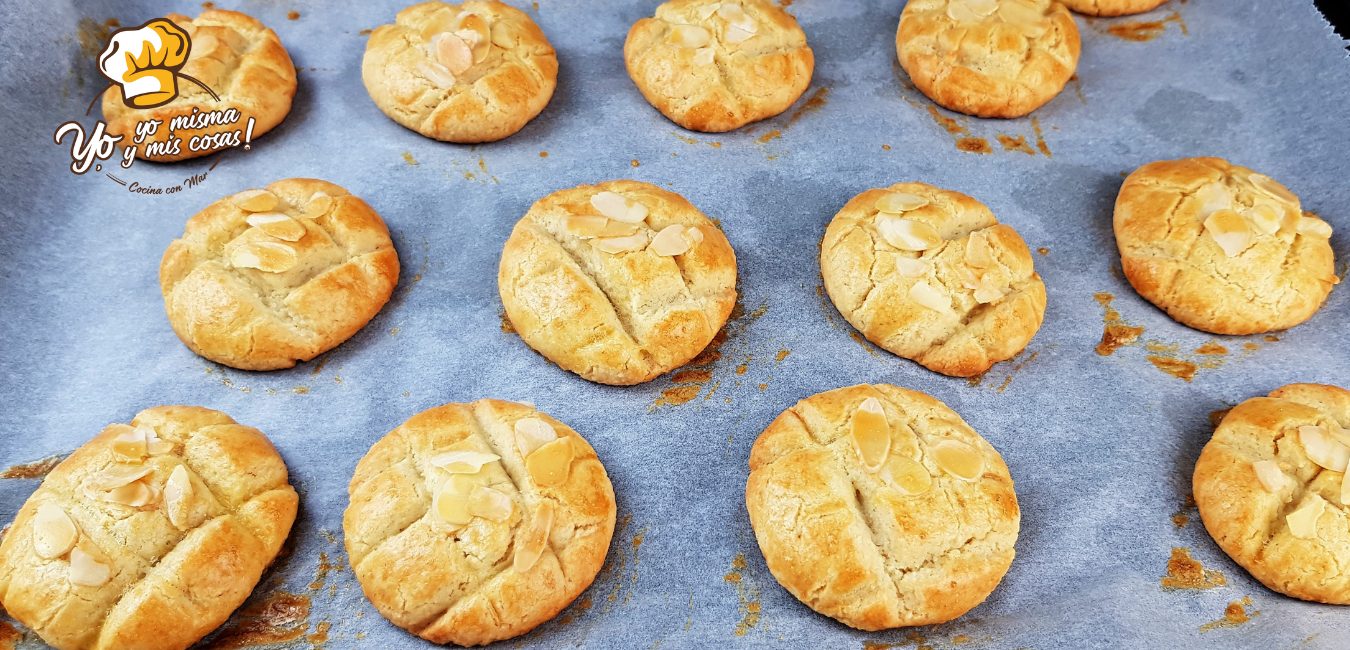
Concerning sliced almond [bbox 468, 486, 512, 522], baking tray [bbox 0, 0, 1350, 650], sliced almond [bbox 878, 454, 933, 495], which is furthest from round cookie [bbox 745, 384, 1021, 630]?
sliced almond [bbox 468, 486, 512, 522]

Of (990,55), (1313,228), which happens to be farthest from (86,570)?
(1313,228)

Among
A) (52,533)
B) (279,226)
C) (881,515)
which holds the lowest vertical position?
(881,515)

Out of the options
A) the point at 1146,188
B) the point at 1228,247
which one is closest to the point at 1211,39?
the point at 1146,188

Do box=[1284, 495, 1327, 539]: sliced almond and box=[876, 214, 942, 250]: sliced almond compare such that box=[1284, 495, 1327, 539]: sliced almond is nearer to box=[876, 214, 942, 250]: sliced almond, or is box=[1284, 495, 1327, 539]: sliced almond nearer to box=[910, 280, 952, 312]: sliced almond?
box=[910, 280, 952, 312]: sliced almond

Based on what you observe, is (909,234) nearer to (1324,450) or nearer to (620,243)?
(620,243)

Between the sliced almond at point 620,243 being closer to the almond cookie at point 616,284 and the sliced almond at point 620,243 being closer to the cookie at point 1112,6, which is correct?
the almond cookie at point 616,284

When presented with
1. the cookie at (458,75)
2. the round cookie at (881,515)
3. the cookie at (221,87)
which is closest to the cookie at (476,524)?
the round cookie at (881,515)

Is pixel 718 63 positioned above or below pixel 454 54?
below
